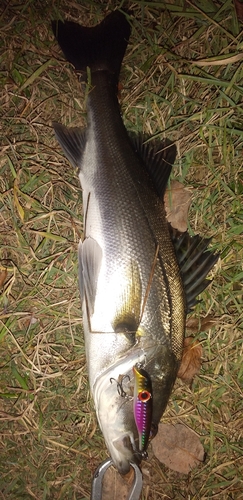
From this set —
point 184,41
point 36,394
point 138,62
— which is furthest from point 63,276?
point 184,41

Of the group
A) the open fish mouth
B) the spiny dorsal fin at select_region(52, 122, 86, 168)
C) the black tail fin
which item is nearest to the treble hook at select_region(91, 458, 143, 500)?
the open fish mouth

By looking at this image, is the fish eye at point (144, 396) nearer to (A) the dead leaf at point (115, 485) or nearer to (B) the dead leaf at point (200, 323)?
(B) the dead leaf at point (200, 323)

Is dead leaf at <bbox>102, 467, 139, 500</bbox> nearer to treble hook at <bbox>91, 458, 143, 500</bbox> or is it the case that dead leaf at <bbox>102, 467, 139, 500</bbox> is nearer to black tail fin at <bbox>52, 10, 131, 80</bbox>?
treble hook at <bbox>91, 458, 143, 500</bbox>

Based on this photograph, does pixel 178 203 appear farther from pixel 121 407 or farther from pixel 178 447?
pixel 178 447

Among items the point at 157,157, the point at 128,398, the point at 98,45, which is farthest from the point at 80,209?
the point at 128,398

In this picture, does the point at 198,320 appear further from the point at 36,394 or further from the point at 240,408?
the point at 36,394

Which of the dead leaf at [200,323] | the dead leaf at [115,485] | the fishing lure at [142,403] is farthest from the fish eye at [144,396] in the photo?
the dead leaf at [115,485]
